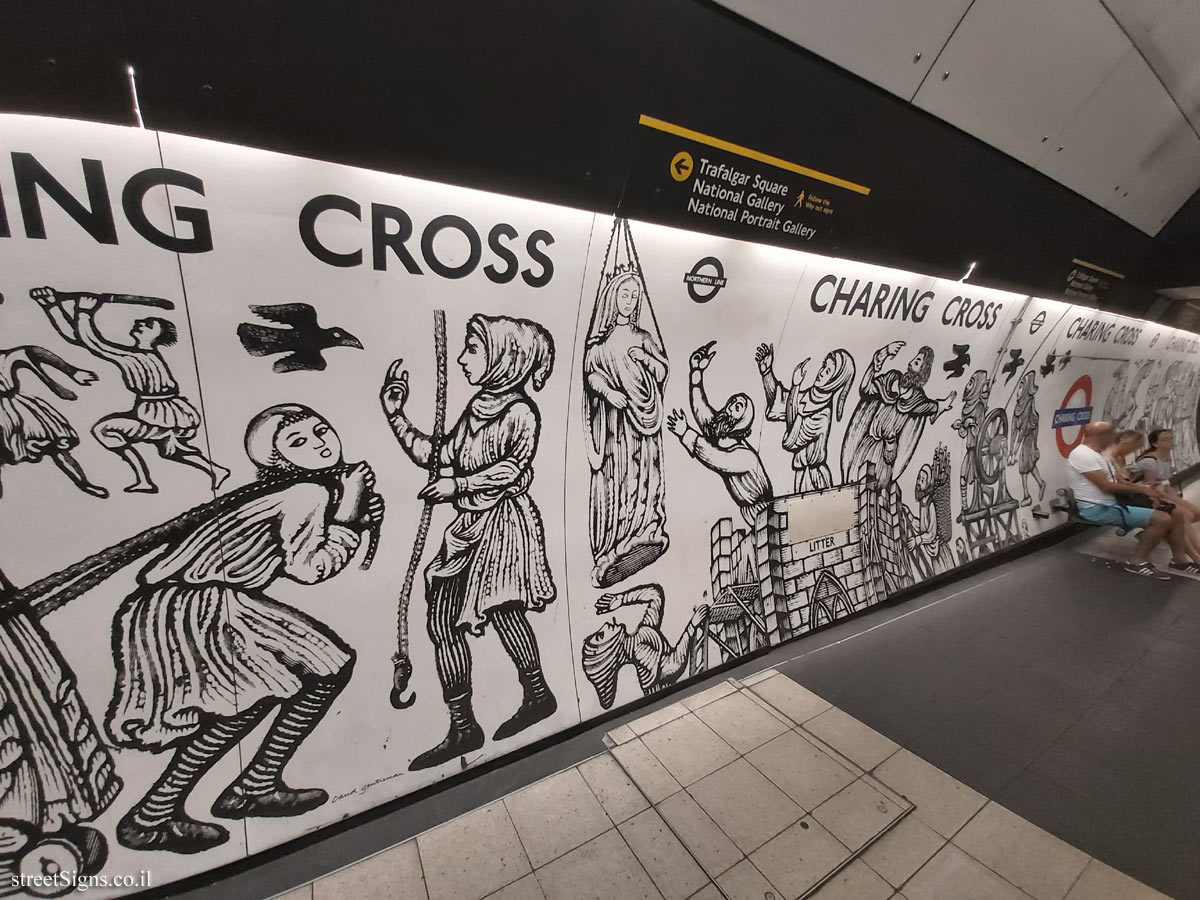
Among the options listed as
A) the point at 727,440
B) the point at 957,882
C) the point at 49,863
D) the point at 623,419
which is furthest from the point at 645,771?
the point at 49,863

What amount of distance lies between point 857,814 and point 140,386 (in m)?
3.28

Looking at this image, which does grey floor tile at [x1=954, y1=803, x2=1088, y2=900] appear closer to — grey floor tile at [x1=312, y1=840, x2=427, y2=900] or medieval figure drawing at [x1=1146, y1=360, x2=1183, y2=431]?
grey floor tile at [x1=312, y1=840, x2=427, y2=900]

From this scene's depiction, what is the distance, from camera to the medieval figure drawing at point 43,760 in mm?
1441

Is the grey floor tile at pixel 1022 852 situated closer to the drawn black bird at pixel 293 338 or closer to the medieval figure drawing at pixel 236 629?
the medieval figure drawing at pixel 236 629

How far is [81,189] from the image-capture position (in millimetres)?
1301

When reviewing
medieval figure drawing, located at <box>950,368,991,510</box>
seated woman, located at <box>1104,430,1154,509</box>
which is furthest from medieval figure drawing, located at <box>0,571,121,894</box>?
seated woman, located at <box>1104,430,1154,509</box>

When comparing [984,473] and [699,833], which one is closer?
[699,833]

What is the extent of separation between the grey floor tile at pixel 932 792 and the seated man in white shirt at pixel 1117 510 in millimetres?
4214

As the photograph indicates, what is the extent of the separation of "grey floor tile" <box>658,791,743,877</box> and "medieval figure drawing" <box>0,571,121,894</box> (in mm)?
2121

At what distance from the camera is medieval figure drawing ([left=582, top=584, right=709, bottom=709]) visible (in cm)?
253

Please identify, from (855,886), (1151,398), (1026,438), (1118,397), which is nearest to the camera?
(855,886)

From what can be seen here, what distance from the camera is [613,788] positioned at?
2.12 meters

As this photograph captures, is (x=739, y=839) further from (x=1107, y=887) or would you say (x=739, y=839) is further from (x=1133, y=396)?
(x=1133, y=396)

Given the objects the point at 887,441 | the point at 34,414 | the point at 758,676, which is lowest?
the point at 758,676
